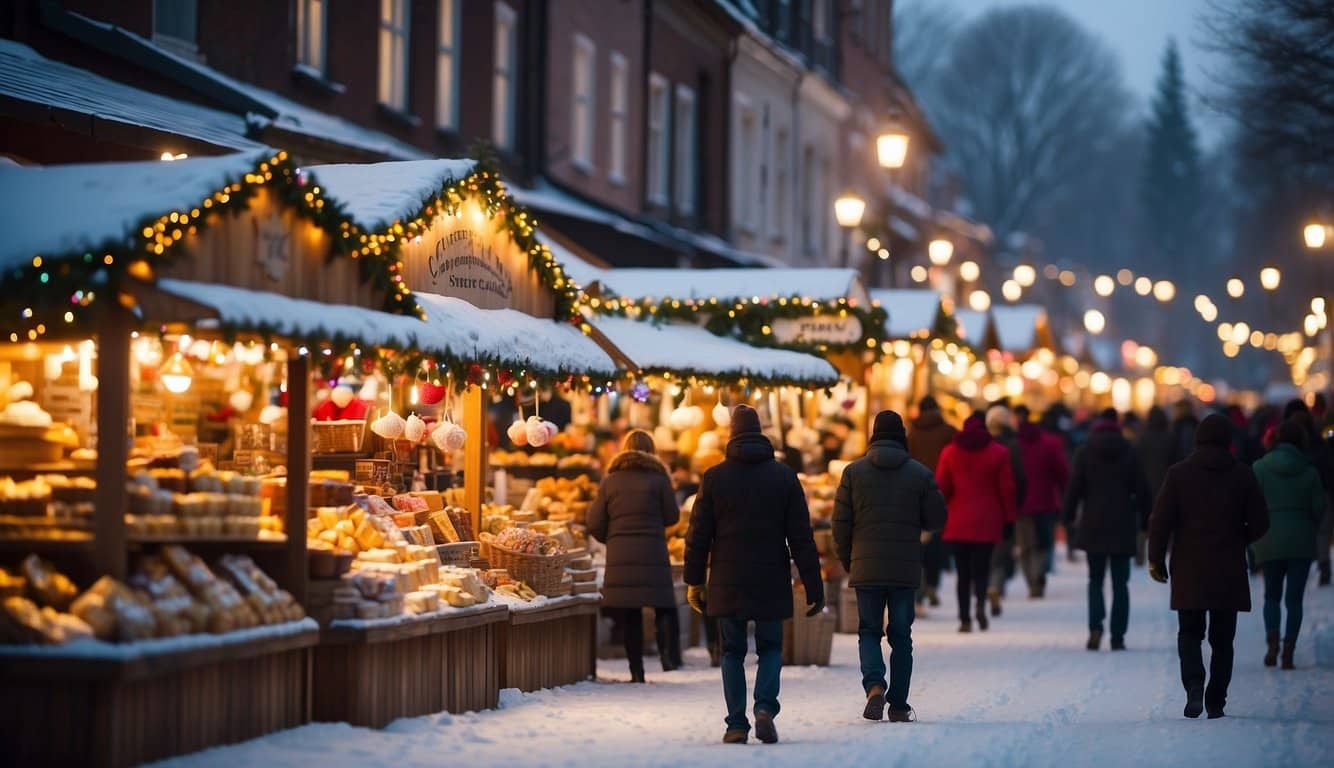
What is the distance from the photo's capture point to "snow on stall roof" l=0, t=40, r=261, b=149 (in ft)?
43.5

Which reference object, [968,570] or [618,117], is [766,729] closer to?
[968,570]

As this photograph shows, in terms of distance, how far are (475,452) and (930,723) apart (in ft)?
12.7

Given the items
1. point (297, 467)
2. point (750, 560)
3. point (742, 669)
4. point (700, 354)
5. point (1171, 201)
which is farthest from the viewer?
point (1171, 201)

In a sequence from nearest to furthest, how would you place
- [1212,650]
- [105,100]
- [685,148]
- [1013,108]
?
[1212,650] < [105,100] < [685,148] < [1013,108]

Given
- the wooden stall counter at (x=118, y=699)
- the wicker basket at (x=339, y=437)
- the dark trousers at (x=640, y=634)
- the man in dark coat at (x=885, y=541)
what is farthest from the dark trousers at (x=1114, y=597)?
the wooden stall counter at (x=118, y=699)

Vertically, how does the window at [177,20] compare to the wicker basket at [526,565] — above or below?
above

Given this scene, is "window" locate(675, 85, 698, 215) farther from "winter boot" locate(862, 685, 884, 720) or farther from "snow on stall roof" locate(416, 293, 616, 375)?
"winter boot" locate(862, 685, 884, 720)

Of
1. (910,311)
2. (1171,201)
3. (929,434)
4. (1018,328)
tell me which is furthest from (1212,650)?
(1171,201)

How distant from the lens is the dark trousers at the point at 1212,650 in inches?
503

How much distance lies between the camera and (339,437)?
14.3 meters

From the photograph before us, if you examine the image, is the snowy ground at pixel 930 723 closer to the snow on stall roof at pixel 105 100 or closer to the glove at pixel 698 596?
the glove at pixel 698 596

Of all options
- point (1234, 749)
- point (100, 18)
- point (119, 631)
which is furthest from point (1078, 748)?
point (100, 18)

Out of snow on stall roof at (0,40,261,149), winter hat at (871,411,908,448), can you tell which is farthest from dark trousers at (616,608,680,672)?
snow on stall roof at (0,40,261,149)

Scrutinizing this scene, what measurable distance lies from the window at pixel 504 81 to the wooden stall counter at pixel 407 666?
41.2 feet
